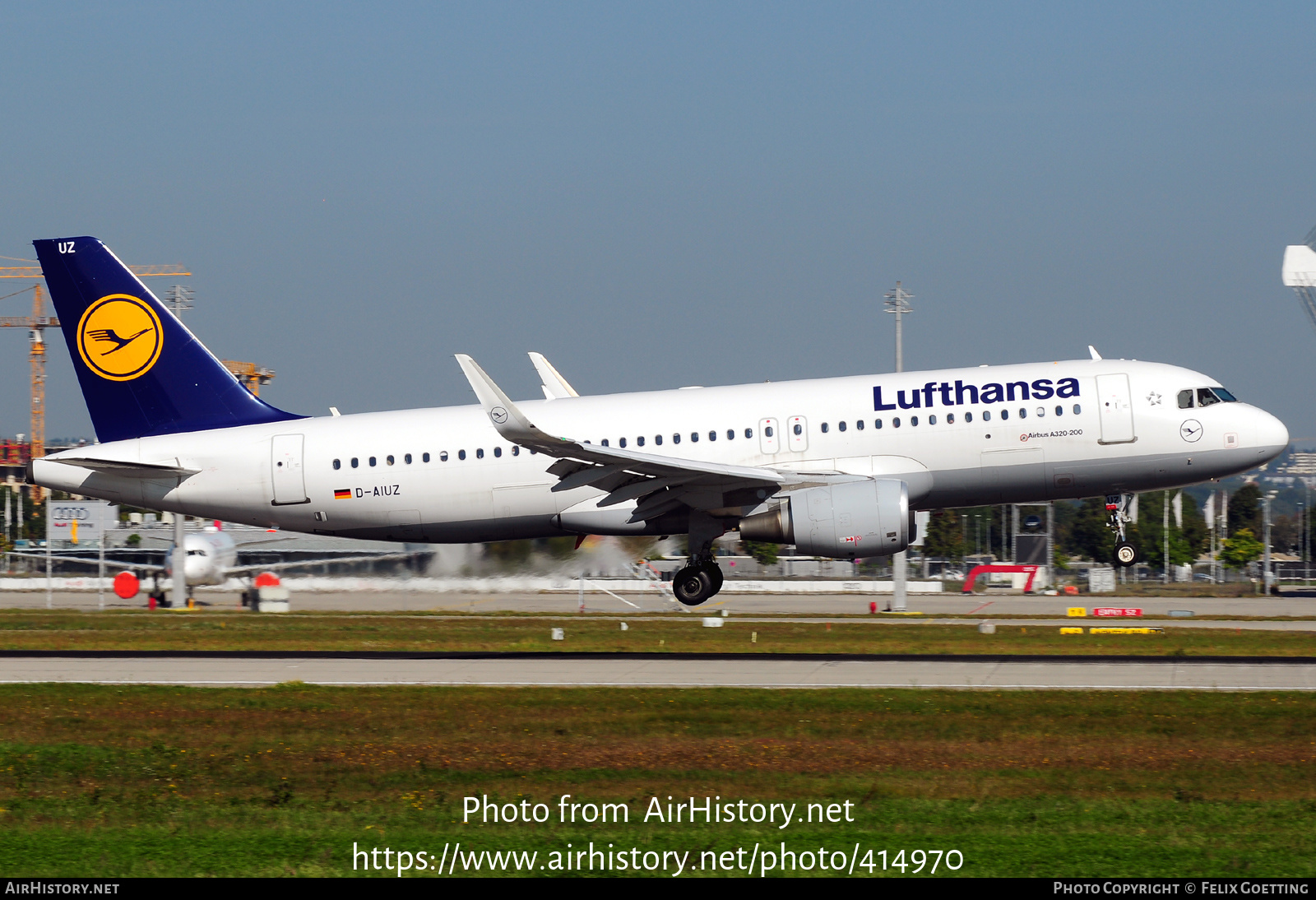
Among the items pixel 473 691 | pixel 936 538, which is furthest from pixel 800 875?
pixel 936 538

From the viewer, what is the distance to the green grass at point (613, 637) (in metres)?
31.0

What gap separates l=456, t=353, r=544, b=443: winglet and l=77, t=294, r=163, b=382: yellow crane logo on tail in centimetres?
928

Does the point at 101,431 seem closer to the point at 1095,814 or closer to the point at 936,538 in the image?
the point at 1095,814

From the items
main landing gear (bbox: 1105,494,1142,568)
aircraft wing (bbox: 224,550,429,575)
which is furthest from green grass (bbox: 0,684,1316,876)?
aircraft wing (bbox: 224,550,429,575)

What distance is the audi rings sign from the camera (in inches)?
3391

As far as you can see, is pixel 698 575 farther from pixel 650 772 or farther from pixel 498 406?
pixel 650 772

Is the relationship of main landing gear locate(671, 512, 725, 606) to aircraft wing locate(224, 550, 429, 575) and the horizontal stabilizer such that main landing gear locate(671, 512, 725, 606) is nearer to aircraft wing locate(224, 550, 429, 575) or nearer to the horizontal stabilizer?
the horizontal stabilizer

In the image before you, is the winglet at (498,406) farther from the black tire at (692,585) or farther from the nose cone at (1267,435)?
the nose cone at (1267,435)

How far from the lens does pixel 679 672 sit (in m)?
25.2

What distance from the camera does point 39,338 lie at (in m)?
164

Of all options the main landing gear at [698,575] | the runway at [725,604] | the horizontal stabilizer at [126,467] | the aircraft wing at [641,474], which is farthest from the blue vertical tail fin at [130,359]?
the runway at [725,604]

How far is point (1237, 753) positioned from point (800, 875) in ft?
24.2

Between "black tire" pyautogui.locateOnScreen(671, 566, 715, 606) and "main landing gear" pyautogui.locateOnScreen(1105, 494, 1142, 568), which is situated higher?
A: "main landing gear" pyautogui.locateOnScreen(1105, 494, 1142, 568)

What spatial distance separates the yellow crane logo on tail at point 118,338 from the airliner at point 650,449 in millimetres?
43
